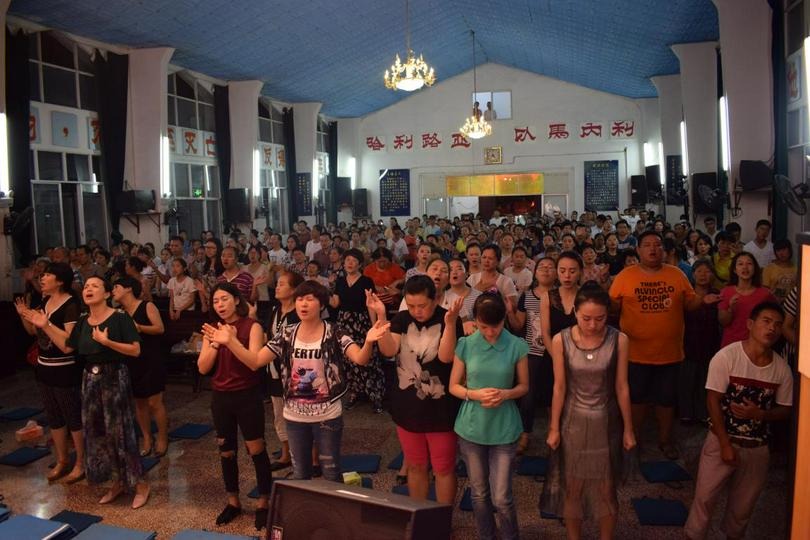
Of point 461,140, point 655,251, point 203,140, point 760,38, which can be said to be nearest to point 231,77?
point 203,140

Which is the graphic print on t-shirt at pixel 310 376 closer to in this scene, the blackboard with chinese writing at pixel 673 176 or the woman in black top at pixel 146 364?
the woman in black top at pixel 146 364

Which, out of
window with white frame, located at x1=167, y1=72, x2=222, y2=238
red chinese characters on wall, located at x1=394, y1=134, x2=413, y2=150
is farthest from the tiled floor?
red chinese characters on wall, located at x1=394, y1=134, x2=413, y2=150

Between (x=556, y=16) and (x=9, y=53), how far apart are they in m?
9.11

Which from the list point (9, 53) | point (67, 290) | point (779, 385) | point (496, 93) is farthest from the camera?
point (496, 93)

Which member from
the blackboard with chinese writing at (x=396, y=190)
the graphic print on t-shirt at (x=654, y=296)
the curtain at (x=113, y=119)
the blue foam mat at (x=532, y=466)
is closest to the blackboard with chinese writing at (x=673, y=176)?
the blackboard with chinese writing at (x=396, y=190)

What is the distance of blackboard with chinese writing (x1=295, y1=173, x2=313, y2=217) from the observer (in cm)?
1733

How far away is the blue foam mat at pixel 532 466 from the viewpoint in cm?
425

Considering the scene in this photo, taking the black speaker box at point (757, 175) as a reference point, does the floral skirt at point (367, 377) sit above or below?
below

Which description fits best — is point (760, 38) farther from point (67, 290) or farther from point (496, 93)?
point (496, 93)

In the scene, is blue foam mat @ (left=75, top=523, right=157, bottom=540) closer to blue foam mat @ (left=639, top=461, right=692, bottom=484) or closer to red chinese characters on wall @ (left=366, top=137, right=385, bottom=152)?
blue foam mat @ (left=639, top=461, right=692, bottom=484)

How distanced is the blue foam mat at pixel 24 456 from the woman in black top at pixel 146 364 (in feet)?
2.44

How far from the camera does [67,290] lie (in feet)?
14.2

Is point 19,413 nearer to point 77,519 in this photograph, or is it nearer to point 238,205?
point 77,519

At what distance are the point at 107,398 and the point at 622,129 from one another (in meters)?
17.7
